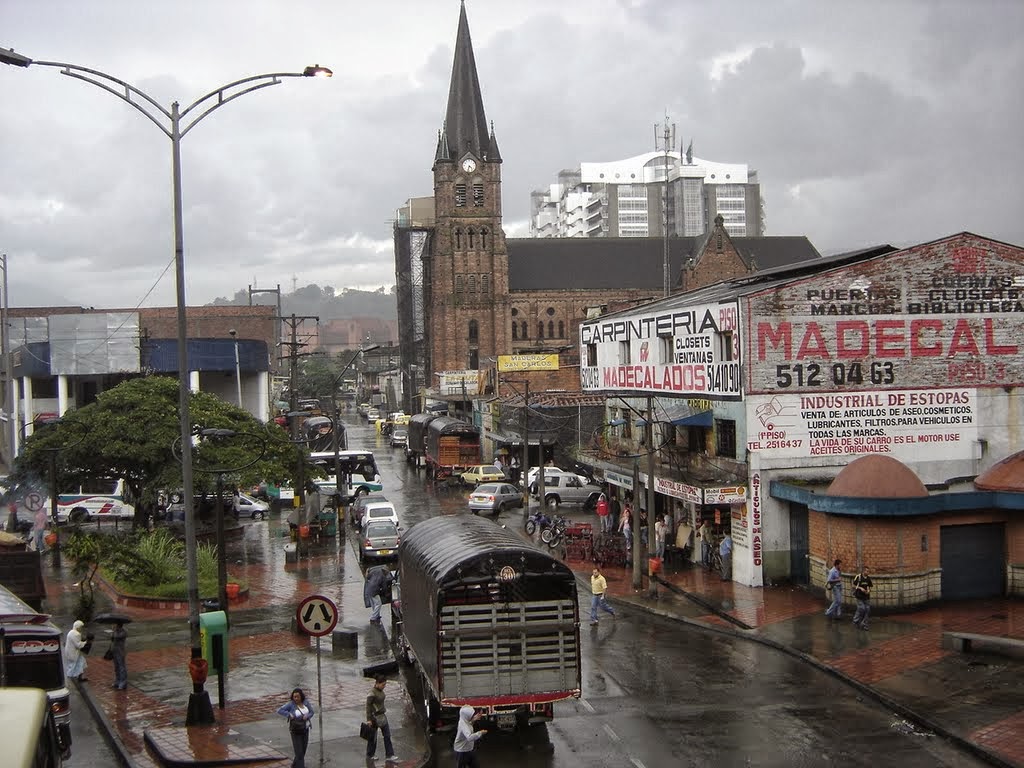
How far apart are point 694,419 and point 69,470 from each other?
888 inches

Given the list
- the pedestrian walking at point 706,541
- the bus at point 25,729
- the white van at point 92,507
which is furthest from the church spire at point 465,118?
the bus at point 25,729

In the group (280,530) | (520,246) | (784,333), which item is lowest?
(280,530)

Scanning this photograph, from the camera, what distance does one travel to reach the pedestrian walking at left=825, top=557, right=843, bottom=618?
2338 centimetres

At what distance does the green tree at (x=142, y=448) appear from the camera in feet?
121

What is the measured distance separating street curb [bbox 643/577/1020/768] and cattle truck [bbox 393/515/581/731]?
5547 millimetres

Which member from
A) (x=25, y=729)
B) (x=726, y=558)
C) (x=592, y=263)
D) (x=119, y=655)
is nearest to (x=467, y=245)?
(x=592, y=263)

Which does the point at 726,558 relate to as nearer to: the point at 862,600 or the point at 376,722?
the point at 862,600

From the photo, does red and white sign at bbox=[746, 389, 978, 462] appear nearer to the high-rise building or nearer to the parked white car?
the parked white car

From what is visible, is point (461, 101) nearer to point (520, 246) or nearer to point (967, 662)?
point (520, 246)

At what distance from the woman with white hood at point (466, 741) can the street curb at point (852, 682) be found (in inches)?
281

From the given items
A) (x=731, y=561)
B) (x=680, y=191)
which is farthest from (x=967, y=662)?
(x=680, y=191)

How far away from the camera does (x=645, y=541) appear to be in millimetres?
33438

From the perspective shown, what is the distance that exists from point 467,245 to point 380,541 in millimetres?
74909

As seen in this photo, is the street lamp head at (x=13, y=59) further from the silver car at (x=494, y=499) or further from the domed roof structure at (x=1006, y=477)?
the silver car at (x=494, y=499)
